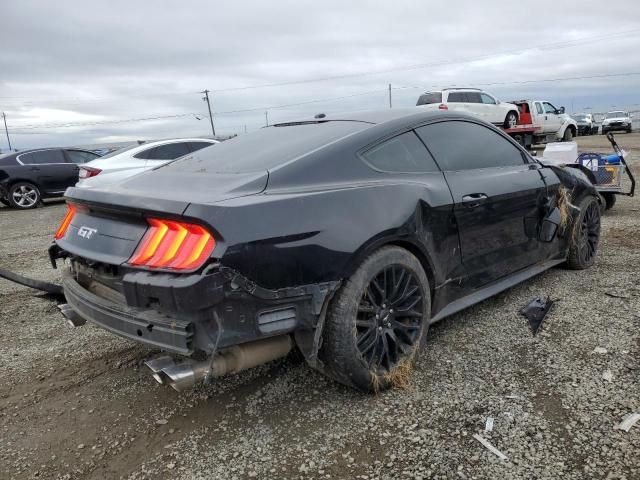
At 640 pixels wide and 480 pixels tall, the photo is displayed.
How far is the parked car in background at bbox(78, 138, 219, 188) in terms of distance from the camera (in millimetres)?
9445

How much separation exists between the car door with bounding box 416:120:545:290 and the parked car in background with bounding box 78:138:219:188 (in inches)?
264

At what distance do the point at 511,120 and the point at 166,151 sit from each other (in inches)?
598

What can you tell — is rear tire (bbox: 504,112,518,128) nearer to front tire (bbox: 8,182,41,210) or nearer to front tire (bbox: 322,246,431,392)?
front tire (bbox: 8,182,41,210)

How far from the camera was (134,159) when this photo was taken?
32.3 ft

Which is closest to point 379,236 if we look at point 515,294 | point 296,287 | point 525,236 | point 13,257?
point 296,287

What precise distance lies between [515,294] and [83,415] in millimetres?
3143

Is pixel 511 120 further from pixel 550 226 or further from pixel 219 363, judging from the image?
pixel 219 363

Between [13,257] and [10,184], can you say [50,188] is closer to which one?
[10,184]

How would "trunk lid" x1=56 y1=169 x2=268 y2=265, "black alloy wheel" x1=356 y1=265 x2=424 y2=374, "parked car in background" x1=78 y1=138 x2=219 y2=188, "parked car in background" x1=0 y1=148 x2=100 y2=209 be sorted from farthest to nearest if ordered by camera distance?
"parked car in background" x1=0 y1=148 x2=100 y2=209 < "parked car in background" x1=78 y1=138 x2=219 y2=188 < "black alloy wheel" x1=356 y1=265 x2=424 y2=374 < "trunk lid" x1=56 y1=169 x2=268 y2=265

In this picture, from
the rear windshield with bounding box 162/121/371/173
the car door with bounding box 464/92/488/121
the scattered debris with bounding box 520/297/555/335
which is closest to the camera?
the rear windshield with bounding box 162/121/371/173

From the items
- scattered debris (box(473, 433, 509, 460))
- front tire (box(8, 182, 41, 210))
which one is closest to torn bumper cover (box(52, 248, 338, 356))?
scattered debris (box(473, 433, 509, 460))

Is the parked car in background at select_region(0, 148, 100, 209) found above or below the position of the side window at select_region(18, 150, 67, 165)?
below

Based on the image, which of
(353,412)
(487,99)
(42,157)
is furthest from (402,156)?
(487,99)

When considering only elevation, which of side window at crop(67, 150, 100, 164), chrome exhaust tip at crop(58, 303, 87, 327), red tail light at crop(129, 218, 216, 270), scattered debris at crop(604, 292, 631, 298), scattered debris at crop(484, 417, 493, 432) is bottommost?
scattered debris at crop(604, 292, 631, 298)
